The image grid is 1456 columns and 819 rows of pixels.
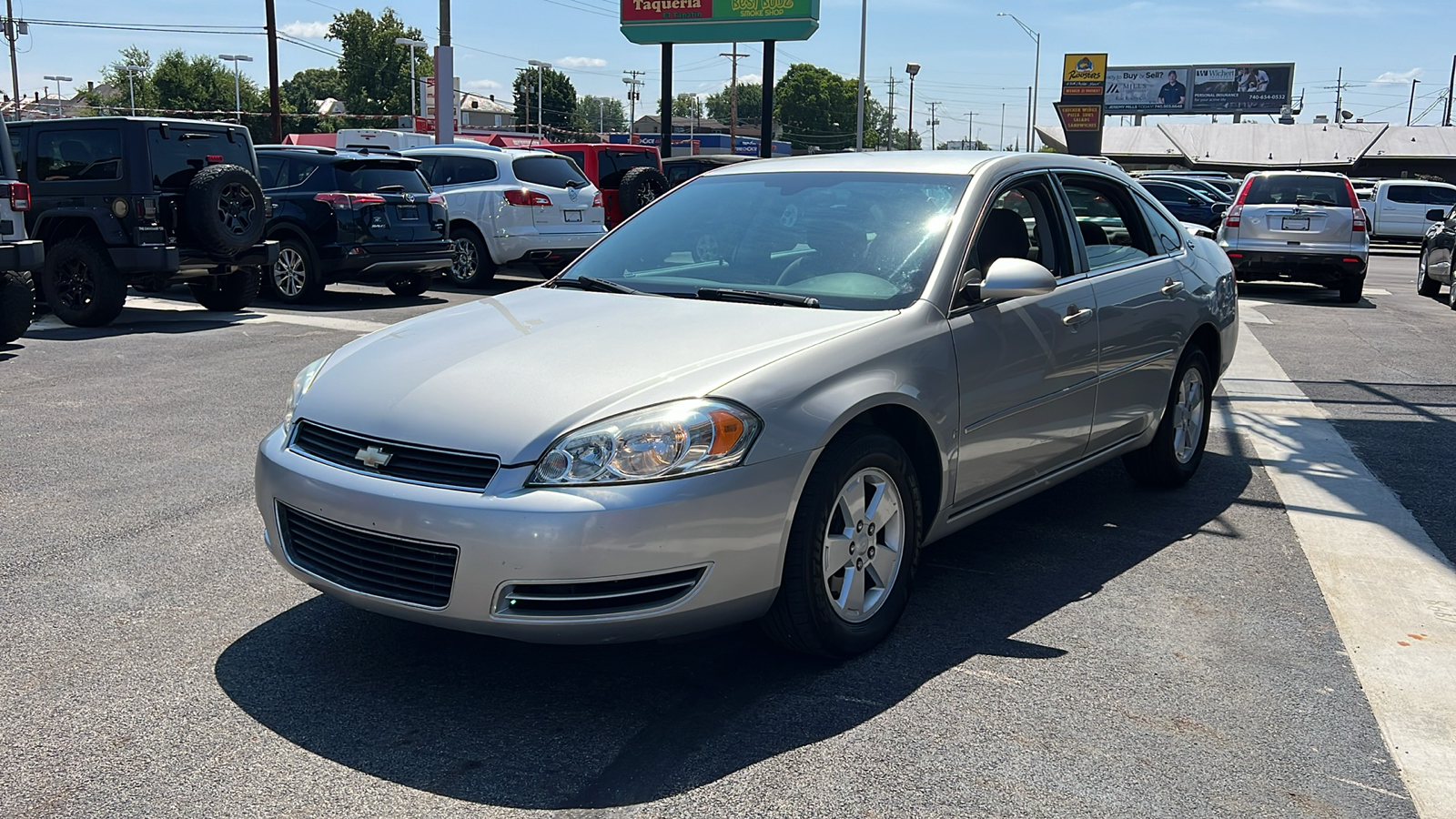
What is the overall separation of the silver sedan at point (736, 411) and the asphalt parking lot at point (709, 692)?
11.4 inches

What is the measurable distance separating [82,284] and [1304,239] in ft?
45.9

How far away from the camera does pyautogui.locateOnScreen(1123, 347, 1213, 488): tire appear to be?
5.82 m

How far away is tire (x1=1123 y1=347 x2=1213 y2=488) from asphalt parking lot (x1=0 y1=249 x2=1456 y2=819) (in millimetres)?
250

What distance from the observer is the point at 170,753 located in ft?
10.4

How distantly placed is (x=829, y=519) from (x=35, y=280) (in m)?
10.9

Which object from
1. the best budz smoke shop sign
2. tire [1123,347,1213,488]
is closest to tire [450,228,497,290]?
tire [1123,347,1213,488]

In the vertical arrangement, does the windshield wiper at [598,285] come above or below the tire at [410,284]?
above

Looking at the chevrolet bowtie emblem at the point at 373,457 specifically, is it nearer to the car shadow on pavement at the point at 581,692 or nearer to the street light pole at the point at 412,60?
the car shadow on pavement at the point at 581,692

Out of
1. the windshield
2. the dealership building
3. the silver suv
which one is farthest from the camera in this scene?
the dealership building

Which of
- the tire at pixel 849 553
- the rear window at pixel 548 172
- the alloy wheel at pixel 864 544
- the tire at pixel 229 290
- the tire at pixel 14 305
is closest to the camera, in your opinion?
the tire at pixel 849 553

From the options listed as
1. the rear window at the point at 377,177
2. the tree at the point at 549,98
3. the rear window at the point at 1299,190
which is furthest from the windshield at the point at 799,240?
the tree at the point at 549,98

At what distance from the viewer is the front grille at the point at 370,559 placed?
131 inches

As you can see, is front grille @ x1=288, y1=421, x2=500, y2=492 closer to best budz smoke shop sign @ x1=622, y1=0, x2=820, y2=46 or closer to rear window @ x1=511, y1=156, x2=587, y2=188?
rear window @ x1=511, y1=156, x2=587, y2=188

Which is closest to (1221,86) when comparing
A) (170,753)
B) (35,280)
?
(35,280)
